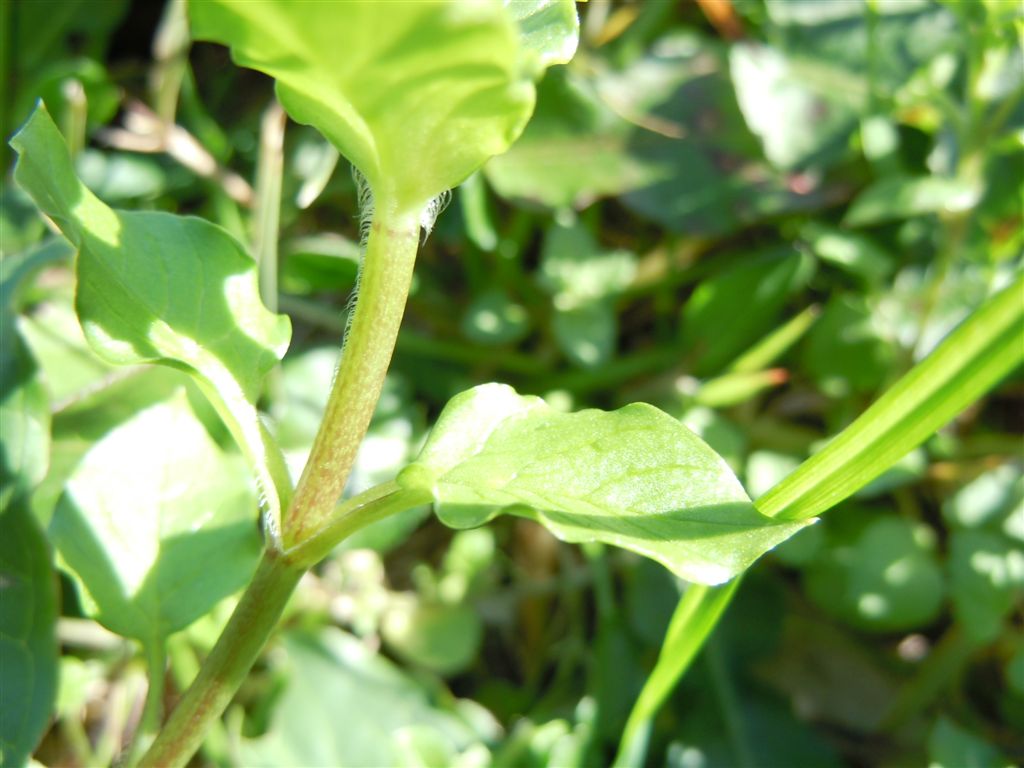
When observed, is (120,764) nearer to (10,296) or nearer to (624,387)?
(10,296)

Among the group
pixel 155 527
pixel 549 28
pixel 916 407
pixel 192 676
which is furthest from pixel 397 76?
pixel 192 676

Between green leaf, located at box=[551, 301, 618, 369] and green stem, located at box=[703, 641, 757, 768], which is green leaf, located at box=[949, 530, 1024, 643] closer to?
green stem, located at box=[703, 641, 757, 768]

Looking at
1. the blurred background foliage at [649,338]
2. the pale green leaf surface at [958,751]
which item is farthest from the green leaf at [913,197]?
the pale green leaf surface at [958,751]

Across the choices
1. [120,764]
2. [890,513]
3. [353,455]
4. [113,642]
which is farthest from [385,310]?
[890,513]

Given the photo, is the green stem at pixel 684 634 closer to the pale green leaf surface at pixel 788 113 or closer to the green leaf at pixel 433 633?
the green leaf at pixel 433 633

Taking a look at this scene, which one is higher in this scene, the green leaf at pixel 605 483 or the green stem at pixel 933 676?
the green leaf at pixel 605 483
